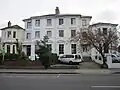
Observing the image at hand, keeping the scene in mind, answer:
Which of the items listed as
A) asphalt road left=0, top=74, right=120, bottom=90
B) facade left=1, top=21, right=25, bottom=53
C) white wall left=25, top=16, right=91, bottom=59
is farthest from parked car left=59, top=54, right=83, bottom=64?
asphalt road left=0, top=74, right=120, bottom=90

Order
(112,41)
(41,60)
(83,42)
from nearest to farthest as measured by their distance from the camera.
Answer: (41,60) → (112,41) → (83,42)

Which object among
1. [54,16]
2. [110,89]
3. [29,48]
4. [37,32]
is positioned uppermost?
[54,16]

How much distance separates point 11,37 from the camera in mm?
46000

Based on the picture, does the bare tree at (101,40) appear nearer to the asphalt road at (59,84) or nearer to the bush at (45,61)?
the bush at (45,61)

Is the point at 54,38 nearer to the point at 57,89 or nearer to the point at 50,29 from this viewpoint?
the point at 50,29

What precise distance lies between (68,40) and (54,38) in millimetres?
3407

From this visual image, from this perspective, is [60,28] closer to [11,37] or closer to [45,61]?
[11,37]

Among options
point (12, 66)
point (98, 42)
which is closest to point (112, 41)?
point (98, 42)

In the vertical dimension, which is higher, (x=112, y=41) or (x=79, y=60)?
(x=112, y=41)

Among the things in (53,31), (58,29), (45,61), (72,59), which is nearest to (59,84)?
(45,61)

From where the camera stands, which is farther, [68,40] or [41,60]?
[68,40]

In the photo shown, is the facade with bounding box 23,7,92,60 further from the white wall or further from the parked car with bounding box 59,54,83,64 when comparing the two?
the parked car with bounding box 59,54,83,64

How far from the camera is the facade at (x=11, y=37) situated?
4541 cm

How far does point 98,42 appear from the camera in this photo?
92.1ft
